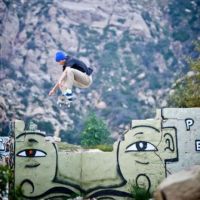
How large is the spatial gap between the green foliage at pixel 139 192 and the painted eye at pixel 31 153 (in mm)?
2548

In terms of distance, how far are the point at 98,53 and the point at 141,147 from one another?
36672 mm

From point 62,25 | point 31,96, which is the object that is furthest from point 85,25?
point 31,96

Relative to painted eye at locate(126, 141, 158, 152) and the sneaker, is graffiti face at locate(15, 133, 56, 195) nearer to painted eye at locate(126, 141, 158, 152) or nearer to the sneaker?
the sneaker

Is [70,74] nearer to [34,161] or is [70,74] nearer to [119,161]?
[34,161]

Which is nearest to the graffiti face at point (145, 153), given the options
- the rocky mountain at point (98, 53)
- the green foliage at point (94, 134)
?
the green foliage at point (94, 134)

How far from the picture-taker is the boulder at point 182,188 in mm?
6961

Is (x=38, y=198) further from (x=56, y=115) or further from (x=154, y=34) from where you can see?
(x=154, y=34)

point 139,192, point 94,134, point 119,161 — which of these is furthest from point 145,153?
point 94,134

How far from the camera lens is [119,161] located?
10492mm

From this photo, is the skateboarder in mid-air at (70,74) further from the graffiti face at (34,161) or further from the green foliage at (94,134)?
the green foliage at (94,134)

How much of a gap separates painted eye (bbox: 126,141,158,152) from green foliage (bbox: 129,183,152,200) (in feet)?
3.11

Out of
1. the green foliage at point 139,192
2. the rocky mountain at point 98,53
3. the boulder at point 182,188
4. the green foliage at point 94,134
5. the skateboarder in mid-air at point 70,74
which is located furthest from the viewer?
the rocky mountain at point 98,53

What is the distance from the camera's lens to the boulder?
6.96 metres

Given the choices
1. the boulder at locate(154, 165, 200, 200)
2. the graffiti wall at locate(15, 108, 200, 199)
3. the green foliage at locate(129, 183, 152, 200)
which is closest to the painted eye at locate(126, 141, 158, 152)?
the graffiti wall at locate(15, 108, 200, 199)
